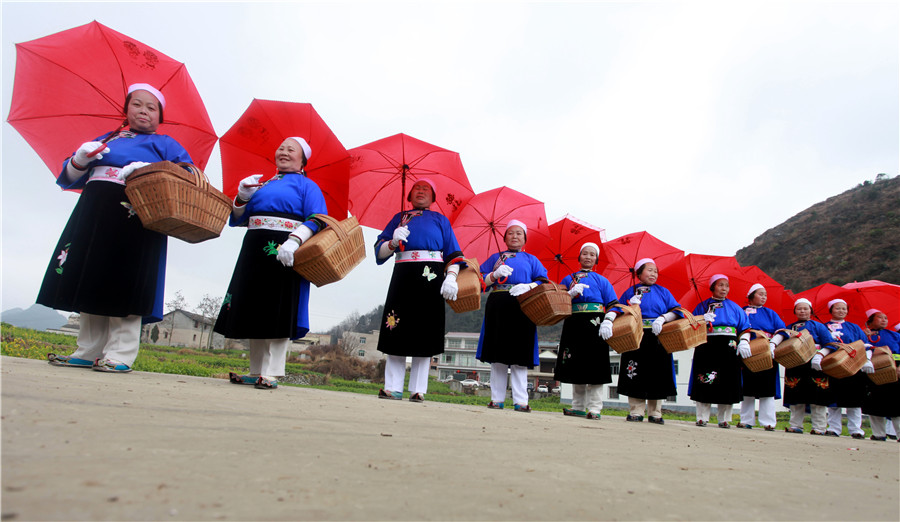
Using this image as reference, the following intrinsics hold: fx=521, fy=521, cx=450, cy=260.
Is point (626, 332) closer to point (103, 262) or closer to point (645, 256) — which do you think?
point (645, 256)

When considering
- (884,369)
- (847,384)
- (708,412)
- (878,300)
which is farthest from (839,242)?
(708,412)

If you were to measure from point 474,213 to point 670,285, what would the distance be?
3.49 m

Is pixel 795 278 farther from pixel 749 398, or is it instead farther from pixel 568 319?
pixel 568 319

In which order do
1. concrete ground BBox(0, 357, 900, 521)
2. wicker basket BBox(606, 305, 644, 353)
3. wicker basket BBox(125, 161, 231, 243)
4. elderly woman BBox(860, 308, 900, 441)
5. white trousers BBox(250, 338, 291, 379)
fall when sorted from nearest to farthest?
concrete ground BBox(0, 357, 900, 521), wicker basket BBox(125, 161, 231, 243), white trousers BBox(250, 338, 291, 379), wicker basket BBox(606, 305, 644, 353), elderly woman BBox(860, 308, 900, 441)

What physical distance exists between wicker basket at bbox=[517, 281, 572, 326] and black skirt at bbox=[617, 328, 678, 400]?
4.91ft

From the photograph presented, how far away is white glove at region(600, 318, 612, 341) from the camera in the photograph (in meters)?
6.42

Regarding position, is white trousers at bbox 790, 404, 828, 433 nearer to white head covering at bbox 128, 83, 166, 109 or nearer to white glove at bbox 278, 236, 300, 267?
white glove at bbox 278, 236, 300, 267

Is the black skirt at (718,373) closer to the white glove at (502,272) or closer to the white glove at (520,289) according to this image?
the white glove at (520,289)

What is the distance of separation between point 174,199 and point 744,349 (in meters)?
8.26

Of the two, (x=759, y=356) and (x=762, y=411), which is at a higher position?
(x=759, y=356)

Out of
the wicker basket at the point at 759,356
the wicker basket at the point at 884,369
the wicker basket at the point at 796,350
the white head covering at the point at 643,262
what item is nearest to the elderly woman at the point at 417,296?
the white head covering at the point at 643,262

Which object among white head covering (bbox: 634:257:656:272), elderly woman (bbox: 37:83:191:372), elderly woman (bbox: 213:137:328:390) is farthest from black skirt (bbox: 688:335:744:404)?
elderly woman (bbox: 37:83:191:372)

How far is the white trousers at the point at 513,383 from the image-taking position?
648 cm

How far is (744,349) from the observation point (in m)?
8.29
